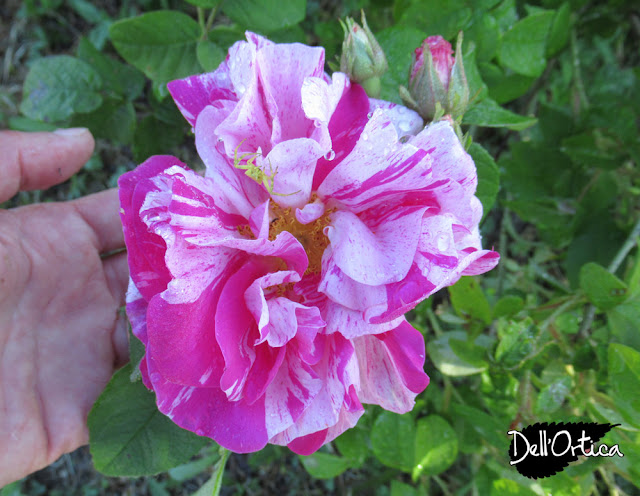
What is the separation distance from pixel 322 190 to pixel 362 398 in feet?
1.31

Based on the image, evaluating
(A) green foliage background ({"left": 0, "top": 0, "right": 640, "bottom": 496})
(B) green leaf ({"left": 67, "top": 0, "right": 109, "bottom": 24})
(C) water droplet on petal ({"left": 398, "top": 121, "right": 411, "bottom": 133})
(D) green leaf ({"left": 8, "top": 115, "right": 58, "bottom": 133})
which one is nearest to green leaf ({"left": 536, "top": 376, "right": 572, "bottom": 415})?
(A) green foliage background ({"left": 0, "top": 0, "right": 640, "bottom": 496})

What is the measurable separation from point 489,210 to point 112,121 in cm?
119

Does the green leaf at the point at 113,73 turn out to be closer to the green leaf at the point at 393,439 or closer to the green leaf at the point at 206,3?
the green leaf at the point at 206,3

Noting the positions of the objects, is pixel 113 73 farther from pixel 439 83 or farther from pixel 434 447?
pixel 434 447

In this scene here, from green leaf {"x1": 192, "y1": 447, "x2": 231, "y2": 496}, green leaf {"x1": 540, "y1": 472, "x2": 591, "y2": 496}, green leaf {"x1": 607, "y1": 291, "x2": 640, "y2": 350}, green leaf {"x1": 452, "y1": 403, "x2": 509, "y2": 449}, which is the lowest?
green leaf {"x1": 540, "y1": 472, "x2": 591, "y2": 496}

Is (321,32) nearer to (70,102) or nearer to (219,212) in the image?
(70,102)

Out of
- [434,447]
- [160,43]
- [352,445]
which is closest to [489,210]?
[434,447]

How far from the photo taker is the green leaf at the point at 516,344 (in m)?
1.21

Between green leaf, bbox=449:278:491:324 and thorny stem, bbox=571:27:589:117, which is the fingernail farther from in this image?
thorny stem, bbox=571:27:589:117

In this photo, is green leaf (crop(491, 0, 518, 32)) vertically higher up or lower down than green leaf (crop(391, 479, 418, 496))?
higher up

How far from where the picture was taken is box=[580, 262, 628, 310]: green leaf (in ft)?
3.91

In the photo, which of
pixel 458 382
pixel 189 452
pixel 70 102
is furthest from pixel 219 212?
pixel 458 382

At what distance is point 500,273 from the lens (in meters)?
2.03

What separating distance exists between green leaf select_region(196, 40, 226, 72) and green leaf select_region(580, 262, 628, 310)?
1.02 metres
